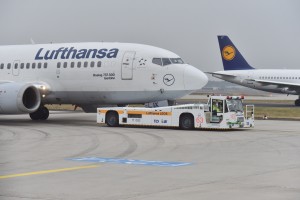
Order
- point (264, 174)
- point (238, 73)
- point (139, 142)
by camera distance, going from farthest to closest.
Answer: point (238, 73) → point (139, 142) → point (264, 174)

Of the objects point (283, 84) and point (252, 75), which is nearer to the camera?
point (283, 84)

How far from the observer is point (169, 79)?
32.9 m

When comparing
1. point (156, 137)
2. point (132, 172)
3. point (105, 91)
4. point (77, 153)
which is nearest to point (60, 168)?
point (132, 172)

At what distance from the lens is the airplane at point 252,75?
70.4 meters

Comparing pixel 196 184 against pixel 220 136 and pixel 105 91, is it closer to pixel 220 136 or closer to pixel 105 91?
pixel 220 136

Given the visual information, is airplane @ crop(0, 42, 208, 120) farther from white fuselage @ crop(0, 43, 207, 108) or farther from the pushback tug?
the pushback tug

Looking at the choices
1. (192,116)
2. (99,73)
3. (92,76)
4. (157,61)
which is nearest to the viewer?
(192,116)

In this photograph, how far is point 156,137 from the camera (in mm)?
26141

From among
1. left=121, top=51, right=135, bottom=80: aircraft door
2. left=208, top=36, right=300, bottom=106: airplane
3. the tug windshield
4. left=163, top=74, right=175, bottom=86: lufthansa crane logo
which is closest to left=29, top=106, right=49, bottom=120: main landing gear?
left=121, top=51, right=135, bottom=80: aircraft door

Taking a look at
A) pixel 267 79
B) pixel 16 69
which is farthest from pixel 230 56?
pixel 16 69

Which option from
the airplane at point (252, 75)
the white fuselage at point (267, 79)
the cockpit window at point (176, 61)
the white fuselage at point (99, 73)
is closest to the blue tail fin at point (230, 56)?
the airplane at point (252, 75)

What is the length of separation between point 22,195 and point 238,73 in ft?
223

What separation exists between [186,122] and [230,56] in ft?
177

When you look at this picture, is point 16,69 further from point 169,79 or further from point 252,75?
point 252,75
